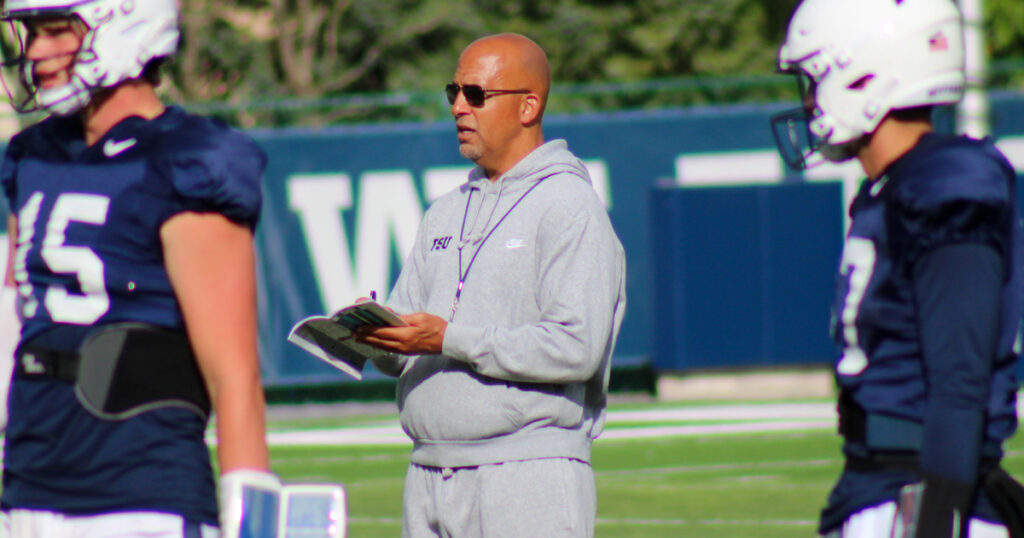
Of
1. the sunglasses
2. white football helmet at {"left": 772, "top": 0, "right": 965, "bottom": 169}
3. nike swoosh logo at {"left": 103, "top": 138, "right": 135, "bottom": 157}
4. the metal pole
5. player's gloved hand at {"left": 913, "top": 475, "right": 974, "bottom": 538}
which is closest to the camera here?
player's gloved hand at {"left": 913, "top": 475, "right": 974, "bottom": 538}

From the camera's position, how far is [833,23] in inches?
131

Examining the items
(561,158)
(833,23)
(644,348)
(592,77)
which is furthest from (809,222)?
(592,77)

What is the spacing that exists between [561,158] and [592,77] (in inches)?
1034

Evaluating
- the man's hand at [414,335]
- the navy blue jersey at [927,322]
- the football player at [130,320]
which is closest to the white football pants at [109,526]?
the football player at [130,320]

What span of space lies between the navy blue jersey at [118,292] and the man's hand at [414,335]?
3.33ft

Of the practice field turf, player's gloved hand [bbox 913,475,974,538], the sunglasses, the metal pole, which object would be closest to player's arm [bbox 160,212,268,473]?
player's gloved hand [bbox 913,475,974,538]

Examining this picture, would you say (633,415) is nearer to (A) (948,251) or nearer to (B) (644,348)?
(B) (644,348)

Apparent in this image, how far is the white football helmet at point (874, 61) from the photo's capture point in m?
3.28

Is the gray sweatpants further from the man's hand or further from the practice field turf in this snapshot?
the practice field turf

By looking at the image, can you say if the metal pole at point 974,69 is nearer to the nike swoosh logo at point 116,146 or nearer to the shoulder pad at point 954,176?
the shoulder pad at point 954,176

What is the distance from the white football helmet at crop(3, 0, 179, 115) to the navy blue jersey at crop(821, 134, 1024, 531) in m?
1.39

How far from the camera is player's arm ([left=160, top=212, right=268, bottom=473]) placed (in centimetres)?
302

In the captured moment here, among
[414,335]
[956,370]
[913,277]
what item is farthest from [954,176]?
[414,335]

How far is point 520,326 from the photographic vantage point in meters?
4.22
